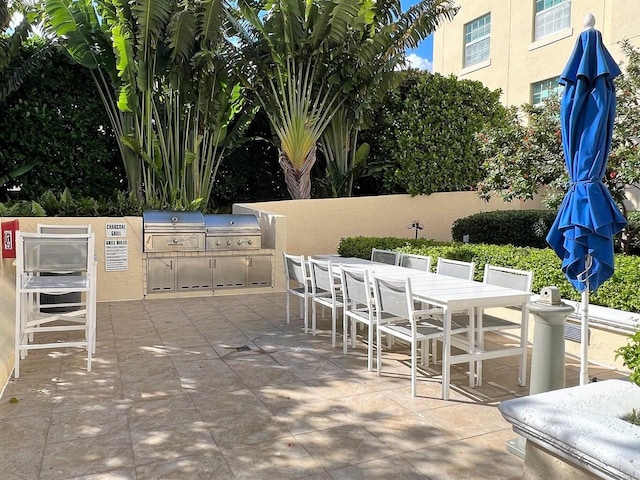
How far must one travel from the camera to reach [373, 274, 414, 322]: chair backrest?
4133 millimetres

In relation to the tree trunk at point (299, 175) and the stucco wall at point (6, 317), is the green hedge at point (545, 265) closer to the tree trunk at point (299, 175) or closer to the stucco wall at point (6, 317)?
the tree trunk at point (299, 175)

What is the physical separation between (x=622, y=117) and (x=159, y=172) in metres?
7.83

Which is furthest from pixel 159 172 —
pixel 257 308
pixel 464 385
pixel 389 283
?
pixel 464 385

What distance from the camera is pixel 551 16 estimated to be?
14.1m

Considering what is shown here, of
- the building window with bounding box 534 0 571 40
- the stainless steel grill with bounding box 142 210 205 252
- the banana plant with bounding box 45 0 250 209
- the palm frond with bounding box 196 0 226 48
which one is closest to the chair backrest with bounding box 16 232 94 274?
the stainless steel grill with bounding box 142 210 205 252

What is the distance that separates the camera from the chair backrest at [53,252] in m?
4.57

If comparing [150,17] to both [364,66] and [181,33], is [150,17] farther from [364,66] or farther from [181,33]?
[364,66]

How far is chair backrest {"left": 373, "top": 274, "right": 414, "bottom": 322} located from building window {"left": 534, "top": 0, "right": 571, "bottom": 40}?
489 inches

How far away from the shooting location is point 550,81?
14.1 meters

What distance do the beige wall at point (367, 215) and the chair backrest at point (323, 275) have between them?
4435 mm

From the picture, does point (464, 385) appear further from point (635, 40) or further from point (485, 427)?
point (635, 40)

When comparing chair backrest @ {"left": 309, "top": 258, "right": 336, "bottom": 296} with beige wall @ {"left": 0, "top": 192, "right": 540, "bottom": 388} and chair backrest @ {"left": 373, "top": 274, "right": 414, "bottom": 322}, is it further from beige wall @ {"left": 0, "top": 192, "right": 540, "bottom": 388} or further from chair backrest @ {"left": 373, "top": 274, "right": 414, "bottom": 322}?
beige wall @ {"left": 0, "top": 192, "right": 540, "bottom": 388}

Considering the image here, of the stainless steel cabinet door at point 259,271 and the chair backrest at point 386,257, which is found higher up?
the chair backrest at point 386,257

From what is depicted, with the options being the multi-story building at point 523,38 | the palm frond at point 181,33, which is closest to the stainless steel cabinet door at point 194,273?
the palm frond at point 181,33
